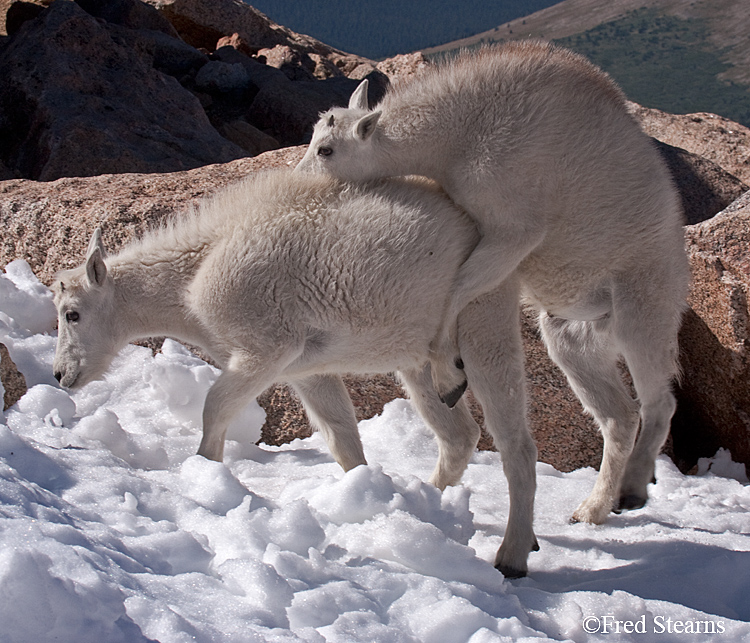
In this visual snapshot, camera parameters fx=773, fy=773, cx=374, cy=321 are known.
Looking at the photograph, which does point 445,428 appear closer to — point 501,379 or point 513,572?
point 501,379

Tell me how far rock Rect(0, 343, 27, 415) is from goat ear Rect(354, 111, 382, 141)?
2.84 meters

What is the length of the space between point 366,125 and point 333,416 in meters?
1.77

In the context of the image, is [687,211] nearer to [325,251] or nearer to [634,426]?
[634,426]

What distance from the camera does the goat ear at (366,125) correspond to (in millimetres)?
4176

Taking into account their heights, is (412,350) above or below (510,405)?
above

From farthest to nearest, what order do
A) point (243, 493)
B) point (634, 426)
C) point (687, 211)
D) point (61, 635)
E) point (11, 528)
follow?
point (687, 211)
point (634, 426)
point (243, 493)
point (11, 528)
point (61, 635)

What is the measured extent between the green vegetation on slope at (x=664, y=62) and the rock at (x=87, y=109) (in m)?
16.6

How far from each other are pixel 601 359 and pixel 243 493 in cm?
264

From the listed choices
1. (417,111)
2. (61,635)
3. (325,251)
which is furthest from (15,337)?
(61,635)

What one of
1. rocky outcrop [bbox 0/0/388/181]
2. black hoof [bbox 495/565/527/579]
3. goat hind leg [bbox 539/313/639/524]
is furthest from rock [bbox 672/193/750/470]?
rocky outcrop [bbox 0/0/388/181]

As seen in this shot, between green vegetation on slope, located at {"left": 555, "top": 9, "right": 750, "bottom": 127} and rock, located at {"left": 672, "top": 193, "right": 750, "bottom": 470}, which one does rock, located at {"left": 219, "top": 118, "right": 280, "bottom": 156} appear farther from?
green vegetation on slope, located at {"left": 555, "top": 9, "right": 750, "bottom": 127}

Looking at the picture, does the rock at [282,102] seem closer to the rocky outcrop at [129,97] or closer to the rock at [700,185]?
the rocky outcrop at [129,97]

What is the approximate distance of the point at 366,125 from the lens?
422 cm

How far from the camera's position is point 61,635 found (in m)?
2.20
